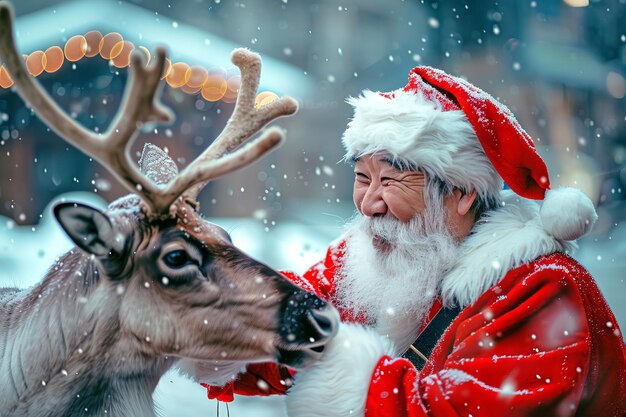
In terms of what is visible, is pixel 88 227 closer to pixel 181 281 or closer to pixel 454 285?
pixel 181 281

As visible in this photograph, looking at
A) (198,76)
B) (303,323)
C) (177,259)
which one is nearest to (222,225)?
(177,259)

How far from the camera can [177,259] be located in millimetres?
1175

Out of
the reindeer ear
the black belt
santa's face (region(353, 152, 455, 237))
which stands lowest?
the black belt

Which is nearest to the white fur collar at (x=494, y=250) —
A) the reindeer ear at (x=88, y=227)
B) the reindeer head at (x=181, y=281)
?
the reindeer head at (x=181, y=281)

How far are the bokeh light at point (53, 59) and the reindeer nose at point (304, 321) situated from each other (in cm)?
104

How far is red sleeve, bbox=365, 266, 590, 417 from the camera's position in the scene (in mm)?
1270

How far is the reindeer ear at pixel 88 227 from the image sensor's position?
3.45 ft

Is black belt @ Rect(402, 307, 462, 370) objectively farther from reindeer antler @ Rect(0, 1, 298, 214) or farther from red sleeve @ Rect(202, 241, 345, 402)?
reindeer antler @ Rect(0, 1, 298, 214)

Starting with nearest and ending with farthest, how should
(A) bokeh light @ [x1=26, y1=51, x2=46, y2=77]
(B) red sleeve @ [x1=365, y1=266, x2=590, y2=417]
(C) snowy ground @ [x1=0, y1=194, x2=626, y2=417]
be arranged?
(B) red sleeve @ [x1=365, y1=266, x2=590, y2=417]
(C) snowy ground @ [x1=0, y1=194, x2=626, y2=417]
(A) bokeh light @ [x1=26, y1=51, x2=46, y2=77]

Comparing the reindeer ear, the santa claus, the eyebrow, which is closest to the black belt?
the santa claus

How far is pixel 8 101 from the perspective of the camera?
201 cm

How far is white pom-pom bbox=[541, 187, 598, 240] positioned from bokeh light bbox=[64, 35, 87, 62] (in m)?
1.34

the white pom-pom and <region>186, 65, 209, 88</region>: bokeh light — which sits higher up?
<region>186, 65, 209, 88</region>: bokeh light

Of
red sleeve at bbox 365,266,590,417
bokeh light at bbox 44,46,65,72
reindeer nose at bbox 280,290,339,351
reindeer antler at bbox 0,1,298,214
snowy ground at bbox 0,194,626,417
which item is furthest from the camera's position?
bokeh light at bbox 44,46,65,72
